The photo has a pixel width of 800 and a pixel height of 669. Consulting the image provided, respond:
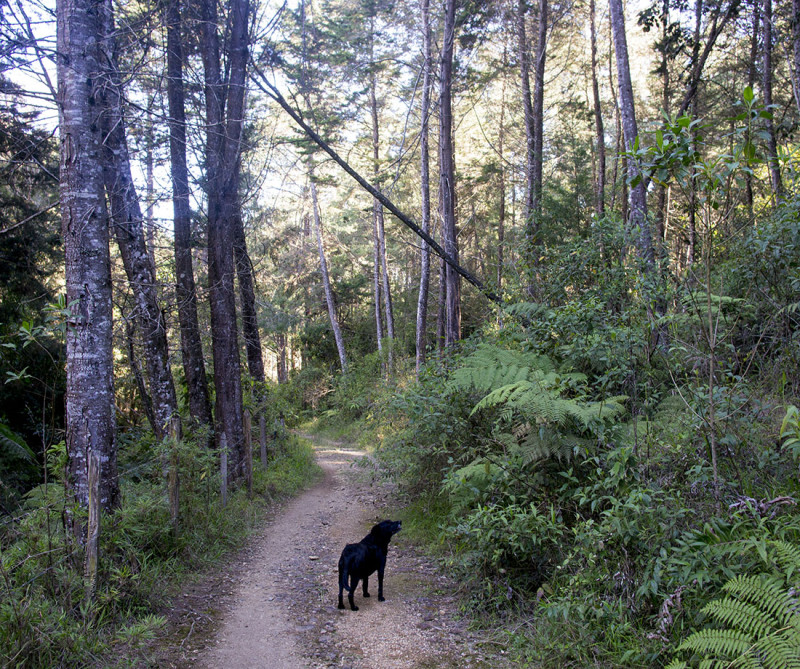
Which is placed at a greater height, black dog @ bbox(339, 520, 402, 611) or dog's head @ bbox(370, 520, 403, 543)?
dog's head @ bbox(370, 520, 403, 543)

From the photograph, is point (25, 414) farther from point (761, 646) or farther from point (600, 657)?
point (761, 646)

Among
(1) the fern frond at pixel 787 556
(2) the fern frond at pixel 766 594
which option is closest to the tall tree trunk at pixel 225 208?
(2) the fern frond at pixel 766 594

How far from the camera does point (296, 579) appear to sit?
6109 mm

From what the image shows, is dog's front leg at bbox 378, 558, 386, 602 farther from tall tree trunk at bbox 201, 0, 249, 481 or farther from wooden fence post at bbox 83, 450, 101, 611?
tall tree trunk at bbox 201, 0, 249, 481

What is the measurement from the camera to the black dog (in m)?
5.09

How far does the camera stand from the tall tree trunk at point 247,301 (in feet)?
38.8

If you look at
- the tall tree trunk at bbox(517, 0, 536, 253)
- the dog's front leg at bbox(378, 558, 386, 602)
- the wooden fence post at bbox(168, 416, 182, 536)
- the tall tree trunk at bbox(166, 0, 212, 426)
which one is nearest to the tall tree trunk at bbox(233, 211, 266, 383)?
the tall tree trunk at bbox(166, 0, 212, 426)

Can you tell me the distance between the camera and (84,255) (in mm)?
4910

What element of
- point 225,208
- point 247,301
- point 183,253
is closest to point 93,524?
point 225,208

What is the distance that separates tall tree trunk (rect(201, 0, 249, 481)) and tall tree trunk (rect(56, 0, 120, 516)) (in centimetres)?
489

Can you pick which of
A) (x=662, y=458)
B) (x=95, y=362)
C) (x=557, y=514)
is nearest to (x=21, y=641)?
(x=95, y=362)

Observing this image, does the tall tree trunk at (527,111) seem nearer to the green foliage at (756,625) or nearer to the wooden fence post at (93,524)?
the green foliage at (756,625)

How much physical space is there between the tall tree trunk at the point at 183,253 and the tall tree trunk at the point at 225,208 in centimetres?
58

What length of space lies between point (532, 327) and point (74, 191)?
18.4 feet
